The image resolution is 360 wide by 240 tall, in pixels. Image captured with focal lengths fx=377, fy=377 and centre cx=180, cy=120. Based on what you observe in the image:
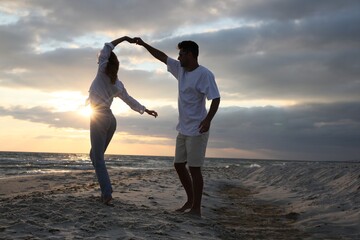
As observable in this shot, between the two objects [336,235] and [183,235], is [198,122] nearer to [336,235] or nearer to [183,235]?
[183,235]

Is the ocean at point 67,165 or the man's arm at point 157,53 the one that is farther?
the ocean at point 67,165

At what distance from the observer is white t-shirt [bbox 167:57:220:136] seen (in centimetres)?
500

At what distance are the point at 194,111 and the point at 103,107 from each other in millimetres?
1236

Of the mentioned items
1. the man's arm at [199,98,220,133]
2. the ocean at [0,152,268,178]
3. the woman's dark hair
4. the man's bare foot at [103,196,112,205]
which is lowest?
the ocean at [0,152,268,178]

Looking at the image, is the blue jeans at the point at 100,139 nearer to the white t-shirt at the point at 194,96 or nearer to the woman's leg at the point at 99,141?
the woman's leg at the point at 99,141

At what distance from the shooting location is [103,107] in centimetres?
512

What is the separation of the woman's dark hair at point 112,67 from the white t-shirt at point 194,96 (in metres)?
0.92

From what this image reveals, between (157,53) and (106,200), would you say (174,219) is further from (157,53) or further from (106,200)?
(157,53)

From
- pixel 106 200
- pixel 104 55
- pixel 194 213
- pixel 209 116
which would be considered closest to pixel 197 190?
pixel 194 213

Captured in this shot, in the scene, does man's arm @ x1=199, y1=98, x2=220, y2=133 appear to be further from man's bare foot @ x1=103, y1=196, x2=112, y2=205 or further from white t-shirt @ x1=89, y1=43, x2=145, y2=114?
man's bare foot @ x1=103, y1=196, x2=112, y2=205

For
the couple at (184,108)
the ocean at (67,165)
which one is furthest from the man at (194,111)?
the ocean at (67,165)

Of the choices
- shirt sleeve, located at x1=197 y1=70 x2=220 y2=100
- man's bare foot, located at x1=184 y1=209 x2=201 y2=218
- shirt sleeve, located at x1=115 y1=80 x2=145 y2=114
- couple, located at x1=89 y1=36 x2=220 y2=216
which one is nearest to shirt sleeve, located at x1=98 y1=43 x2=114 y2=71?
couple, located at x1=89 y1=36 x2=220 y2=216

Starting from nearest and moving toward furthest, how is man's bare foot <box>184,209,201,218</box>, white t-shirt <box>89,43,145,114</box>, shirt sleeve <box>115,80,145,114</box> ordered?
1. white t-shirt <box>89,43,145,114</box>
2. man's bare foot <box>184,209,201,218</box>
3. shirt sleeve <box>115,80,145,114</box>

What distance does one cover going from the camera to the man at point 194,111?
498 cm
